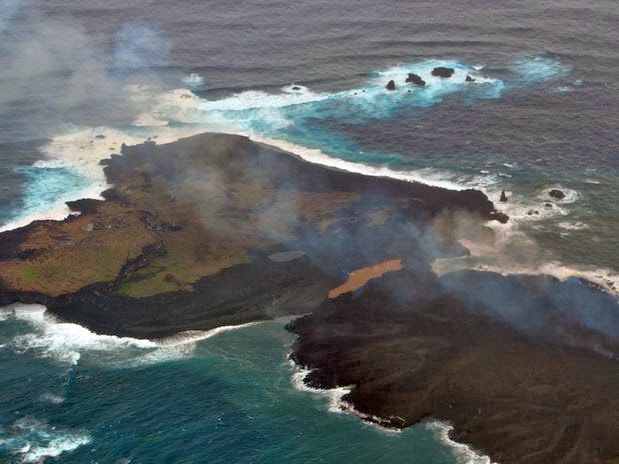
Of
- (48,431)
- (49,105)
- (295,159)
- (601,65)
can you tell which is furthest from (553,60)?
(48,431)

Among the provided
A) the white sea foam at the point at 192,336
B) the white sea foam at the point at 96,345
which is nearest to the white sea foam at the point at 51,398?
the white sea foam at the point at 96,345

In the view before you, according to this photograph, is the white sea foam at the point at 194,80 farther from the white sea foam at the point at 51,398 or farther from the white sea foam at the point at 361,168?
the white sea foam at the point at 51,398

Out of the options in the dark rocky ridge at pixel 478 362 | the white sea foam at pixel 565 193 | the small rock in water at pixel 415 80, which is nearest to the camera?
the dark rocky ridge at pixel 478 362

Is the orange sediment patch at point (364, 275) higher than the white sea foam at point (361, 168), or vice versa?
the white sea foam at point (361, 168)

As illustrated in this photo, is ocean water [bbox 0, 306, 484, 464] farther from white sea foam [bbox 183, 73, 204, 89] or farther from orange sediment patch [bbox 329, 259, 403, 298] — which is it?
white sea foam [bbox 183, 73, 204, 89]

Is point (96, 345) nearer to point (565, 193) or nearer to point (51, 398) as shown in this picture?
point (51, 398)

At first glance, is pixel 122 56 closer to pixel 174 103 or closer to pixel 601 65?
pixel 174 103
